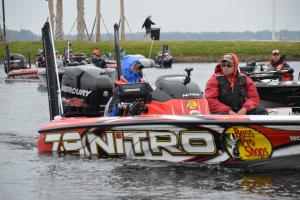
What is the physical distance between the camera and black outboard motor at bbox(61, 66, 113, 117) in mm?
12188

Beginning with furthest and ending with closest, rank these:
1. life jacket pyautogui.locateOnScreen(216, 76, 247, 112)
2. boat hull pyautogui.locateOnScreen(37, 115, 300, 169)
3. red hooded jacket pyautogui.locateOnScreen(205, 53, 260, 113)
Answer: life jacket pyautogui.locateOnScreen(216, 76, 247, 112), red hooded jacket pyautogui.locateOnScreen(205, 53, 260, 113), boat hull pyautogui.locateOnScreen(37, 115, 300, 169)

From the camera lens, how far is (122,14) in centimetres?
5791

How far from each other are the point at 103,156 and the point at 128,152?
0.44 m

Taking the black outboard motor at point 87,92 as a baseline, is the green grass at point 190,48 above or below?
below

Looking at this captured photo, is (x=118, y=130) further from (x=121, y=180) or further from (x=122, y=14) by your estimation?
(x=122, y=14)

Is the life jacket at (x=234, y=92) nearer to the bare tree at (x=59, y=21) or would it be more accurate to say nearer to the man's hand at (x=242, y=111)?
the man's hand at (x=242, y=111)

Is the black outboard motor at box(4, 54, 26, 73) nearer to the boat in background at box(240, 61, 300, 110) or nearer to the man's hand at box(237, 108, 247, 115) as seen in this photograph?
the boat in background at box(240, 61, 300, 110)

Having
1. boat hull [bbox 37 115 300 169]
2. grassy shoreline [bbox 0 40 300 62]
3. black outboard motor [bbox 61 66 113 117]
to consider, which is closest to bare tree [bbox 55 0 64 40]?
grassy shoreline [bbox 0 40 300 62]

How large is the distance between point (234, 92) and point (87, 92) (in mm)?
2335

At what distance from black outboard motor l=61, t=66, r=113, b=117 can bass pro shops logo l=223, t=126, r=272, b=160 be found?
2703 millimetres

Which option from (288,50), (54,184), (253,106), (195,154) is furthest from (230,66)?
(288,50)

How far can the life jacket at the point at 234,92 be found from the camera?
36.0 feet

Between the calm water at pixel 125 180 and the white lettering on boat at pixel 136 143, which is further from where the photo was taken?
the white lettering on boat at pixel 136 143

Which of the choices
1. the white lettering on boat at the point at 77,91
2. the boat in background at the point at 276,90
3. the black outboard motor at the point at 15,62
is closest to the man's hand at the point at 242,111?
the white lettering on boat at the point at 77,91
